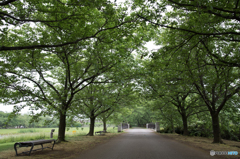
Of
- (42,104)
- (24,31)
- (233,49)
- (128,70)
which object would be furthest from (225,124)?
(24,31)

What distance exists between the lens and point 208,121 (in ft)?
52.2

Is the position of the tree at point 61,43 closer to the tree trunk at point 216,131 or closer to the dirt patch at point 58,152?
the dirt patch at point 58,152

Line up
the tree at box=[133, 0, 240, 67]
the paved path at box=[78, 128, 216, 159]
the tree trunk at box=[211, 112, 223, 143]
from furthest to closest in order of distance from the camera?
the tree trunk at box=[211, 112, 223, 143]
the paved path at box=[78, 128, 216, 159]
the tree at box=[133, 0, 240, 67]

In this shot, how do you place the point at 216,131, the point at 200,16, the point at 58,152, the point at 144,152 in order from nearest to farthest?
the point at 200,16 → the point at 144,152 → the point at 58,152 → the point at 216,131

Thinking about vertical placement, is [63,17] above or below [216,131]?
above

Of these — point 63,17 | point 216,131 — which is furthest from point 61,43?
point 216,131

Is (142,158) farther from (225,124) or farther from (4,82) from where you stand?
(225,124)

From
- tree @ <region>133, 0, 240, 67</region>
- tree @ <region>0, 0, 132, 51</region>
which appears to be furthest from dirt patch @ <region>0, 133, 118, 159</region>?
tree @ <region>133, 0, 240, 67</region>

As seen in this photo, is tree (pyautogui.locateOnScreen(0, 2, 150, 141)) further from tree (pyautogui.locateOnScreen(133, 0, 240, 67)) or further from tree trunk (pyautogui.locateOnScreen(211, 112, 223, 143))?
tree trunk (pyautogui.locateOnScreen(211, 112, 223, 143))

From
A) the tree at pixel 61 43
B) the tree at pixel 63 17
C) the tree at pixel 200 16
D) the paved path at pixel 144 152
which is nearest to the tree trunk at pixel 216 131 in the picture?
the paved path at pixel 144 152

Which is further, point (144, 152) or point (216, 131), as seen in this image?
point (216, 131)

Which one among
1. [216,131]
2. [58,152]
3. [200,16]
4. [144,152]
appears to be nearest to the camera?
[200,16]

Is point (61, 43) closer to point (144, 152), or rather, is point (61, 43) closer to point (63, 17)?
point (63, 17)

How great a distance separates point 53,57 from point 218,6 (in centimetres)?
1111
